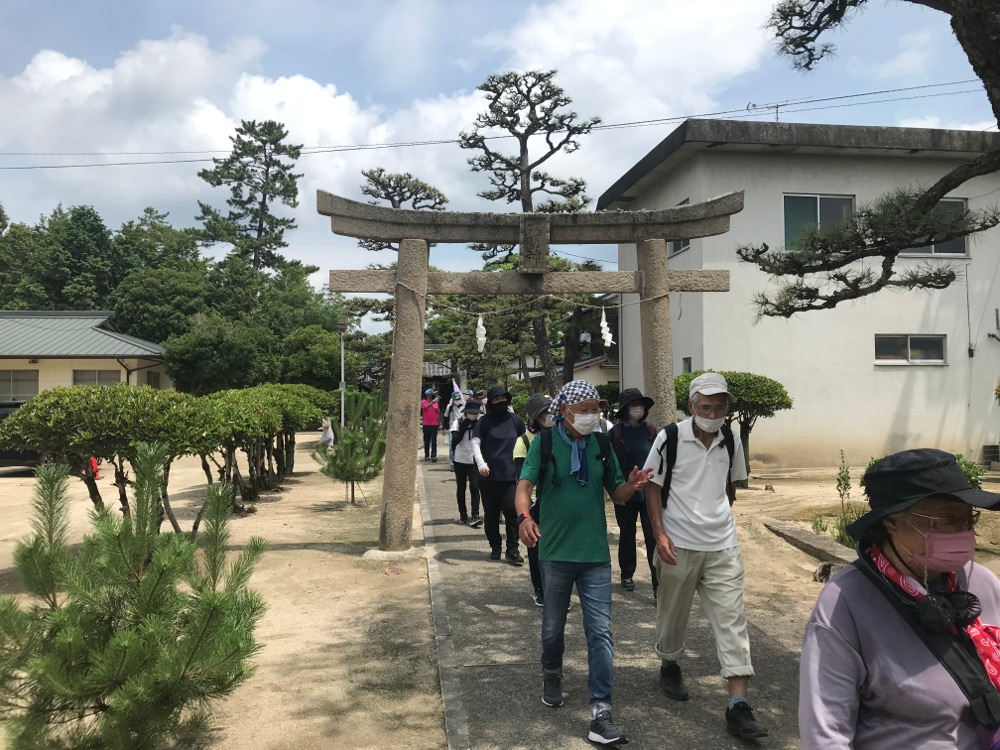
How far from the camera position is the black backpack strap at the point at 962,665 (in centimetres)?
176

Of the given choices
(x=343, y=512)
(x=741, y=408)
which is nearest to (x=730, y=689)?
(x=343, y=512)

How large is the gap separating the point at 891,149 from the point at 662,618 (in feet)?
45.9

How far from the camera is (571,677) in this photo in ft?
15.0

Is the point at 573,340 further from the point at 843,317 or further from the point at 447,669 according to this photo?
the point at 447,669

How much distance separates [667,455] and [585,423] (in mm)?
504

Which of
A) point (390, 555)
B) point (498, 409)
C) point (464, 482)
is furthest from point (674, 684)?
point (464, 482)

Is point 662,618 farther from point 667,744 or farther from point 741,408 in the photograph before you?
point 741,408

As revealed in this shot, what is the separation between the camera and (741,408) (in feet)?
40.7

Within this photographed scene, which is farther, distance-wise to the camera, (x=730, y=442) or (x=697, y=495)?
(x=730, y=442)

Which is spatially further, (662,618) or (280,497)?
(280,497)

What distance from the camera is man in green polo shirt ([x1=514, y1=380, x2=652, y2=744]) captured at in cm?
395

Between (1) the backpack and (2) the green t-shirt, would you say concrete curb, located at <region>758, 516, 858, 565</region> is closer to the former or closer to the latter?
(1) the backpack

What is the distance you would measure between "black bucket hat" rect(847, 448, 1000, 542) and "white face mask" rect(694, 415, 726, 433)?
2.14 metres

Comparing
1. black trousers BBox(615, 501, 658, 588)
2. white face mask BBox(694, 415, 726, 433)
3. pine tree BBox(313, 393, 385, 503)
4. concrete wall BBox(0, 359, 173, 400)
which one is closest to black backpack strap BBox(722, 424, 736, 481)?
white face mask BBox(694, 415, 726, 433)
